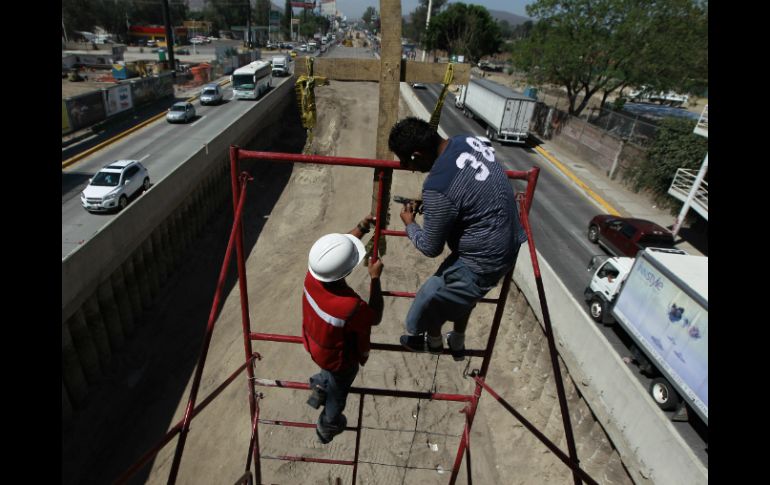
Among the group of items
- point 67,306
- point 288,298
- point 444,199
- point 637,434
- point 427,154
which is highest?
point 427,154

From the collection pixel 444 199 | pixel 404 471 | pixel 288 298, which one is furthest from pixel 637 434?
pixel 288 298

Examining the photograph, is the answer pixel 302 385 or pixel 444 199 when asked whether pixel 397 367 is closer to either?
pixel 302 385

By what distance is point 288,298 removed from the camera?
20250 mm

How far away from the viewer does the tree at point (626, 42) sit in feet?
100

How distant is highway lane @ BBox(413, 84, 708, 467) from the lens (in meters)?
11.7

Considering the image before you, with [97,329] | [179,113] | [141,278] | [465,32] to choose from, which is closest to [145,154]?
[179,113]

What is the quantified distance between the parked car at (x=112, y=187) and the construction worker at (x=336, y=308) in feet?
57.0

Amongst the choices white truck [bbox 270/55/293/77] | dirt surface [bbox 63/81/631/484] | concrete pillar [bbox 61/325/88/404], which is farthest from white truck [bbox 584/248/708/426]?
white truck [bbox 270/55/293/77]

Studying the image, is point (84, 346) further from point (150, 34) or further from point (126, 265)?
point (150, 34)

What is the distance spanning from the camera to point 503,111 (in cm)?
3328

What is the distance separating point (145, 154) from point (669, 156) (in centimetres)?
3100

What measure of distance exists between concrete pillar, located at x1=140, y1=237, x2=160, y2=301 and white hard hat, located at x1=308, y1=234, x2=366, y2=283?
16972 mm

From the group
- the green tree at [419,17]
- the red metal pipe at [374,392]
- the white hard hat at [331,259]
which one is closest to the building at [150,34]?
the green tree at [419,17]
